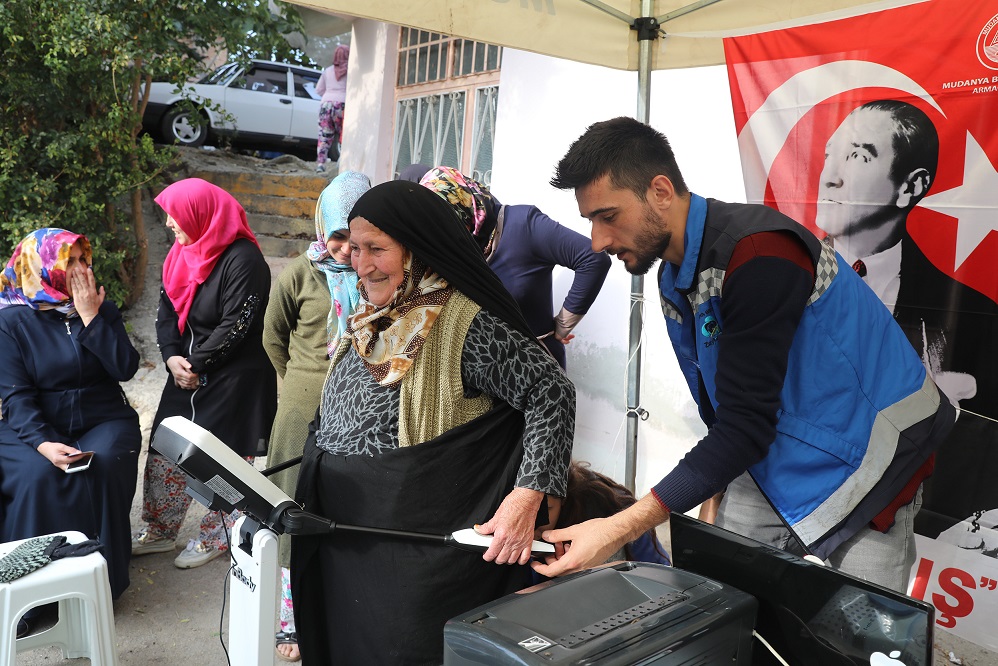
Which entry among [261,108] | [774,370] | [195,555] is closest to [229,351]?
[195,555]

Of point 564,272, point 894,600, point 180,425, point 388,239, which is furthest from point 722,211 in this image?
point 564,272

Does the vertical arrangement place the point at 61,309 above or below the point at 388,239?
below

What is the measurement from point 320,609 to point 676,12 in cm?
216

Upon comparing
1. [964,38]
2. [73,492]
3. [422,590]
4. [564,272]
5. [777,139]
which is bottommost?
[73,492]

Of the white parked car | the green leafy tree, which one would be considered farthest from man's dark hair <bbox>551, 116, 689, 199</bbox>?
Answer: the white parked car

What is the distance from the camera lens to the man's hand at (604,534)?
Answer: 148 centimetres

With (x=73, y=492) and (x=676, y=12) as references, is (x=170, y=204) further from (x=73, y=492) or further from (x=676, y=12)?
(x=676, y=12)

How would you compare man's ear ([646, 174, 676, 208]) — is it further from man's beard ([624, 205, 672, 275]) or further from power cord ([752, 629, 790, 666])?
power cord ([752, 629, 790, 666])

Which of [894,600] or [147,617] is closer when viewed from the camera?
[894,600]

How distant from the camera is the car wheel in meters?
8.46

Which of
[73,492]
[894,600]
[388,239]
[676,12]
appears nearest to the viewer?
[894,600]

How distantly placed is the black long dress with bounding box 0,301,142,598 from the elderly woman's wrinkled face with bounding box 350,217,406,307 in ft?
6.20

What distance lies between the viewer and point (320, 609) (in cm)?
195

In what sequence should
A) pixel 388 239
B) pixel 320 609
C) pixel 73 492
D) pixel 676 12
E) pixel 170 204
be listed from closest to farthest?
pixel 388 239, pixel 320 609, pixel 676 12, pixel 73 492, pixel 170 204
